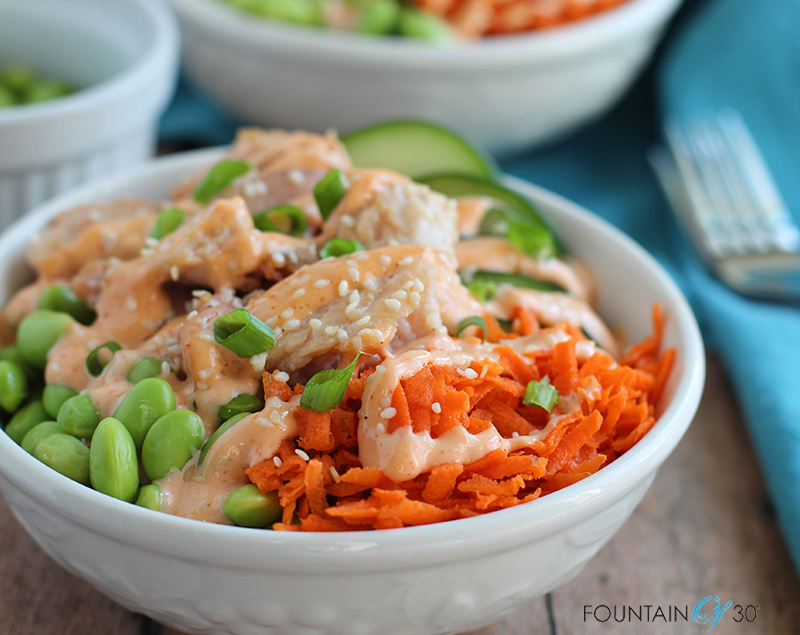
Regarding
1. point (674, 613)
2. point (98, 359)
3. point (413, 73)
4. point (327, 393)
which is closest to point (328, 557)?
point (327, 393)

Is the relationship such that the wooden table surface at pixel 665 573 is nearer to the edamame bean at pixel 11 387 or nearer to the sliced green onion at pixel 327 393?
the edamame bean at pixel 11 387

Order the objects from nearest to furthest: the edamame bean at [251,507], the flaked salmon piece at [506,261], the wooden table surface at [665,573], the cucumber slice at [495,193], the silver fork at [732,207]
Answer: the edamame bean at [251,507] → the wooden table surface at [665,573] → the flaked salmon piece at [506,261] → the cucumber slice at [495,193] → the silver fork at [732,207]

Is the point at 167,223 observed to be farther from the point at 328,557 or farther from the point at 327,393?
the point at 328,557

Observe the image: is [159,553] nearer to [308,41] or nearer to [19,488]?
[19,488]

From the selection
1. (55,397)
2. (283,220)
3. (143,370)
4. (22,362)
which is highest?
(283,220)

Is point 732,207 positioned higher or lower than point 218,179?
lower

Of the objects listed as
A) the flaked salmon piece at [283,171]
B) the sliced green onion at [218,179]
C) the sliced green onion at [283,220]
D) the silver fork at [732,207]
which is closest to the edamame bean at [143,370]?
the sliced green onion at [283,220]

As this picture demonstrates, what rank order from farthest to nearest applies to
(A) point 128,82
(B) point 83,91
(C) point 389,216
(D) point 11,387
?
(B) point 83,91
(A) point 128,82
(C) point 389,216
(D) point 11,387

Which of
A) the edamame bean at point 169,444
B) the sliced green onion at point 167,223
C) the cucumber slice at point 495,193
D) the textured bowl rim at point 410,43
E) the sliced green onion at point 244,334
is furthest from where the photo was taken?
the textured bowl rim at point 410,43
